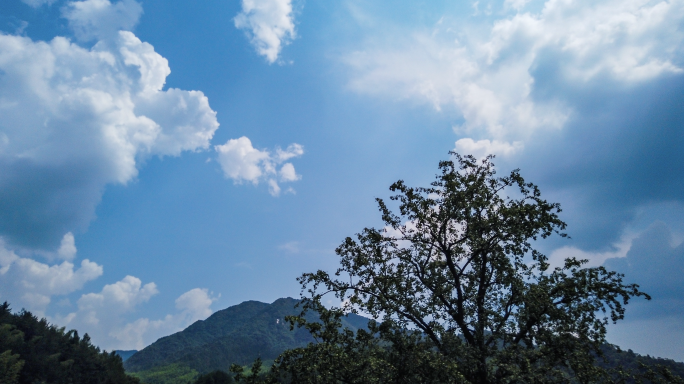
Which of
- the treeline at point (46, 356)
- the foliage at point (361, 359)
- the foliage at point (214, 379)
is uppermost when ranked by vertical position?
the foliage at point (361, 359)

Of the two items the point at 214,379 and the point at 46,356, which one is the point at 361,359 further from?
the point at 214,379

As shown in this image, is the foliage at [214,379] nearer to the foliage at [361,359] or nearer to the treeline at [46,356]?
the treeline at [46,356]

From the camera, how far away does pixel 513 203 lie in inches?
725

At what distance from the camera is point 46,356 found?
81.5 m

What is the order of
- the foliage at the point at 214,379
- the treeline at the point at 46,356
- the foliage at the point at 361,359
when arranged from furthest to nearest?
the foliage at the point at 214,379 → the treeline at the point at 46,356 → the foliage at the point at 361,359

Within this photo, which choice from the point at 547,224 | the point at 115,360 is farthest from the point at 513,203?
the point at 115,360

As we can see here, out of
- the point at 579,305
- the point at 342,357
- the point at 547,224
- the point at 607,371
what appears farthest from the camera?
the point at 547,224

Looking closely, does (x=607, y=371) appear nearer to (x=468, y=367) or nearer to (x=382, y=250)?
(x=468, y=367)

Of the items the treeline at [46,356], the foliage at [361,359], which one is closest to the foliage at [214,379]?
the treeline at [46,356]

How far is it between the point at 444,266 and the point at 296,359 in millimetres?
9962

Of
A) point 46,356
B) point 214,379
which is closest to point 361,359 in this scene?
point 46,356

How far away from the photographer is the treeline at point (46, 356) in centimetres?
7275

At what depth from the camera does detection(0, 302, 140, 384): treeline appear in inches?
2864

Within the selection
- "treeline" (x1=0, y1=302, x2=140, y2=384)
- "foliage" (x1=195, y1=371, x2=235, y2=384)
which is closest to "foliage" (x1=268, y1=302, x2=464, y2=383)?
"treeline" (x1=0, y1=302, x2=140, y2=384)
